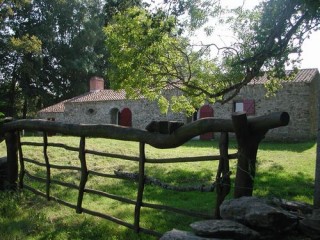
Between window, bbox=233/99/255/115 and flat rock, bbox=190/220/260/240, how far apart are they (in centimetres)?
1977

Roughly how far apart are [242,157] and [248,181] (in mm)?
275

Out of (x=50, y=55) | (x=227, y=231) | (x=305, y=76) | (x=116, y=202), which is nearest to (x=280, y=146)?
(x=305, y=76)

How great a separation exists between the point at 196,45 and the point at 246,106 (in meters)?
11.5

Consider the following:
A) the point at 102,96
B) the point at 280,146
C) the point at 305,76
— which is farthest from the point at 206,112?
the point at 102,96

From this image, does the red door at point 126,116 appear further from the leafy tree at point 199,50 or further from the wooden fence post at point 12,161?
the wooden fence post at point 12,161

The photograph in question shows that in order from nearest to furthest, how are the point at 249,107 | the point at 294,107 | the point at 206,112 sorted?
the point at 294,107
the point at 249,107
the point at 206,112

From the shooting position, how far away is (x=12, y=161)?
24.5ft

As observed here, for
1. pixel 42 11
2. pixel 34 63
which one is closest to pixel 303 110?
pixel 34 63

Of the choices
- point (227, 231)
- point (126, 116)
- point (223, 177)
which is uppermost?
point (126, 116)

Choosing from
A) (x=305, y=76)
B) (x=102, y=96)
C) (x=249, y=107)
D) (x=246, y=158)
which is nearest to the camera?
(x=246, y=158)

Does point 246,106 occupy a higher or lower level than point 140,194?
higher

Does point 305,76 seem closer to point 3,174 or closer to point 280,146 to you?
point 280,146

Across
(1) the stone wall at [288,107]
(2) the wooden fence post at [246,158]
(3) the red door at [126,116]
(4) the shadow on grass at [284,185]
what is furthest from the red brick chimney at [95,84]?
(2) the wooden fence post at [246,158]

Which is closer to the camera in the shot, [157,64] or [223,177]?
[223,177]
